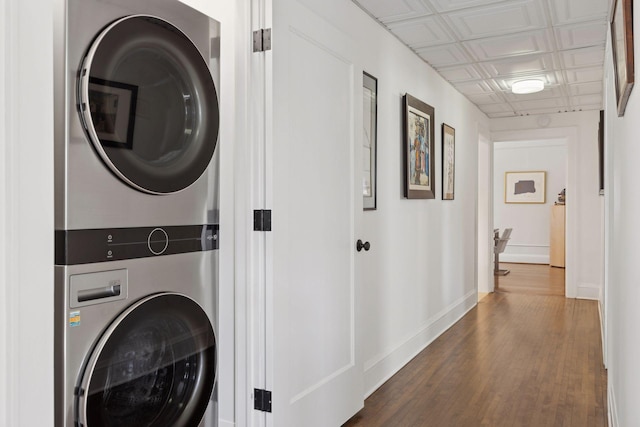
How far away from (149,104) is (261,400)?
1.28 meters

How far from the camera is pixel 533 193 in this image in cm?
1013

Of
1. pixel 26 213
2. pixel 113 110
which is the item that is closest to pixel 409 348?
pixel 113 110

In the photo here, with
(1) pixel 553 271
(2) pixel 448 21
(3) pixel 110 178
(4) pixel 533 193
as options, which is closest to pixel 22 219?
(3) pixel 110 178

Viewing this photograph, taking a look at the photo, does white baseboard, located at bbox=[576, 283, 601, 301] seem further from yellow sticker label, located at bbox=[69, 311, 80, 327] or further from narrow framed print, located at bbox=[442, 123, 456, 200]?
yellow sticker label, located at bbox=[69, 311, 80, 327]

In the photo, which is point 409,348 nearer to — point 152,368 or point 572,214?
point 152,368

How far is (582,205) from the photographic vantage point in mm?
6238

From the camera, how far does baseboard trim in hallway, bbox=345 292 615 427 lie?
2779 mm

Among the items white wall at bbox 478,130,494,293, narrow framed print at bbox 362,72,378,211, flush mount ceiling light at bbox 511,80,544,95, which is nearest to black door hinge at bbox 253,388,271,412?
narrow framed print at bbox 362,72,378,211

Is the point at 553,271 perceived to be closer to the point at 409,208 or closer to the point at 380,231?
the point at 409,208

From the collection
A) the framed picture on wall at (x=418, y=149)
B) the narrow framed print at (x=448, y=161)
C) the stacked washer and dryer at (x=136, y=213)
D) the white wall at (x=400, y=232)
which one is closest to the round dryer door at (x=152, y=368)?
the stacked washer and dryer at (x=136, y=213)

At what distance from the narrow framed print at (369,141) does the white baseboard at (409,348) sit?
1042 millimetres

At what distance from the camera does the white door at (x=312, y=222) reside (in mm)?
2127

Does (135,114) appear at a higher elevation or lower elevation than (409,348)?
higher

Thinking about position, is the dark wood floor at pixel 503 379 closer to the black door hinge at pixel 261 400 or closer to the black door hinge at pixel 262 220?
the black door hinge at pixel 261 400
